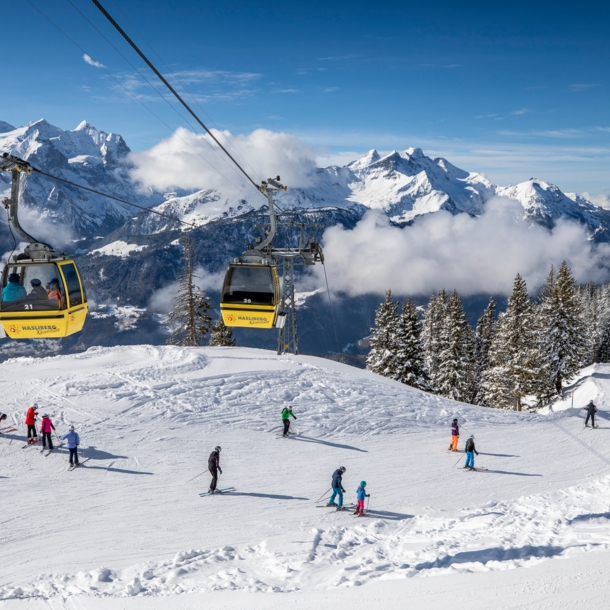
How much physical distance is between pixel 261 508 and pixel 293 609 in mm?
5590

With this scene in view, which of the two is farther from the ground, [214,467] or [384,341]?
[384,341]

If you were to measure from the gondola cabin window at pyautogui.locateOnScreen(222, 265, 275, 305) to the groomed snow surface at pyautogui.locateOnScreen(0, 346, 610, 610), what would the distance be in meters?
6.32

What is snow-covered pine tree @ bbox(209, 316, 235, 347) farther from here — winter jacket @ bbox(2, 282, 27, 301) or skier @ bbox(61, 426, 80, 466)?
winter jacket @ bbox(2, 282, 27, 301)

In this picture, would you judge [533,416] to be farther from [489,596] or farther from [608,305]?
[608,305]

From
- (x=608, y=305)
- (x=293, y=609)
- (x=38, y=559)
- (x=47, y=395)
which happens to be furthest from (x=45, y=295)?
(x=608, y=305)

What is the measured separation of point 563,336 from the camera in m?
43.5

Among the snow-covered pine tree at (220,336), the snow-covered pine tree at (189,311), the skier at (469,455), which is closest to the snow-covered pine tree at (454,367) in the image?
the snow-covered pine tree at (220,336)

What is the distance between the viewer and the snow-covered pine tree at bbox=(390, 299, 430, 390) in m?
45.2

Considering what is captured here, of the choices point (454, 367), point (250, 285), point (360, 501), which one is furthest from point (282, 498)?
point (454, 367)

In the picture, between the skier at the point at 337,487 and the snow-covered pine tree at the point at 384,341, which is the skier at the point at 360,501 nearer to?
the skier at the point at 337,487

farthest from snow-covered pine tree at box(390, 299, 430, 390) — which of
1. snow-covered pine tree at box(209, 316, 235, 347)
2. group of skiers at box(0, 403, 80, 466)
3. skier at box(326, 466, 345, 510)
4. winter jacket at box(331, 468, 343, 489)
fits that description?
group of skiers at box(0, 403, 80, 466)

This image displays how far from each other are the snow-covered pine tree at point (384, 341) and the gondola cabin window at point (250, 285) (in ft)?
91.2

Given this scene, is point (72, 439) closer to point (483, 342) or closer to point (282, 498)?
point (282, 498)

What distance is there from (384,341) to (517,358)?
12218 millimetres
